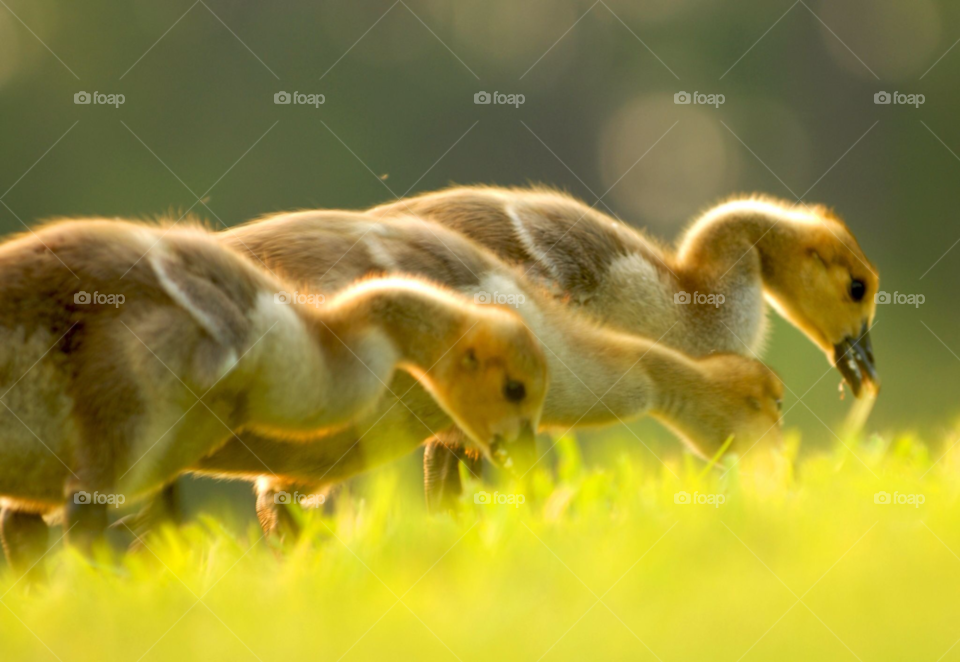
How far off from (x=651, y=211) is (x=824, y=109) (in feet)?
12.1

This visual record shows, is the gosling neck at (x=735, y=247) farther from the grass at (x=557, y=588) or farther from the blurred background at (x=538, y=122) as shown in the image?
the blurred background at (x=538, y=122)

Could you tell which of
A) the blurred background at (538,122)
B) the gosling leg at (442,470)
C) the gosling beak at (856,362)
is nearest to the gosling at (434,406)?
the gosling leg at (442,470)

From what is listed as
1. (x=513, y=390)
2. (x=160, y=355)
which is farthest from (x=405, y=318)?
(x=160, y=355)

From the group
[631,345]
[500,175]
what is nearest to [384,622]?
[631,345]

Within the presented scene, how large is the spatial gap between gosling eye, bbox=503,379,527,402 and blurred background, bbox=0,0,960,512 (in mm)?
7303

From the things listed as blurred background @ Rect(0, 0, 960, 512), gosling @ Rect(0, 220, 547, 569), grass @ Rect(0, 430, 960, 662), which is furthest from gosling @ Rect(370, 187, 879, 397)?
blurred background @ Rect(0, 0, 960, 512)

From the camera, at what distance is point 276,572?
2.32m

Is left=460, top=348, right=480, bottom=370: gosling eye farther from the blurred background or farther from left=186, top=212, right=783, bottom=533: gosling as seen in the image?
the blurred background

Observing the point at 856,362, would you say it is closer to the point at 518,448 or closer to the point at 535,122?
the point at 518,448

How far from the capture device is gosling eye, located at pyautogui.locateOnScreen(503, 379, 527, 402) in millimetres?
3484

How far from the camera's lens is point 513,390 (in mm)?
3488

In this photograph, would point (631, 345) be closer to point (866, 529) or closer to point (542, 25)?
point (866, 529)

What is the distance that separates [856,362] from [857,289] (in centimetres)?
34

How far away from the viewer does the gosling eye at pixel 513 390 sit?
11.4 feet
